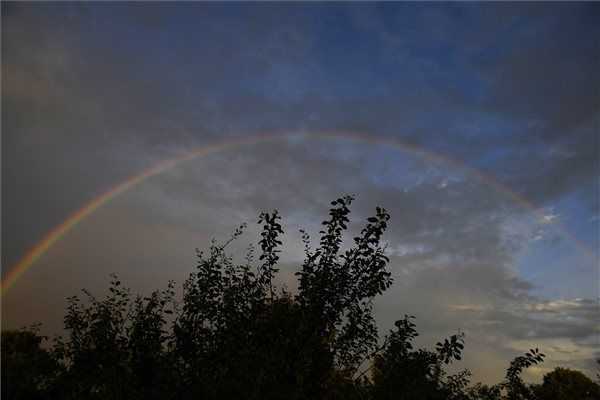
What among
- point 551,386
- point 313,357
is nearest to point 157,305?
point 313,357

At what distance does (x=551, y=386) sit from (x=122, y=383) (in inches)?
2425

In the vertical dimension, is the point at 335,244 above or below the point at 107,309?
above

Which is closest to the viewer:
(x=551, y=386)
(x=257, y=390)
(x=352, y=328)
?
(x=257, y=390)

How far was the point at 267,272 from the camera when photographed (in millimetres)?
9203

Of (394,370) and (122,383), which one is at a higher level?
(394,370)

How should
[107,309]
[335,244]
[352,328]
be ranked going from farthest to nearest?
[107,309] → [335,244] → [352,328]

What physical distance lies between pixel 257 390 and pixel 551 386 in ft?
203

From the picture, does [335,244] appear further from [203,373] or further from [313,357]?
[203,373]

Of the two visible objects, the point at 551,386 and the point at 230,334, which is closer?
the point at 230,334

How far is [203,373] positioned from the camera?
24.4 ft

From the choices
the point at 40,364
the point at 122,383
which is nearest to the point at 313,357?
the point at 122,383

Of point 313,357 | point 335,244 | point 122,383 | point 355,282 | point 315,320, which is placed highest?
point 335,244

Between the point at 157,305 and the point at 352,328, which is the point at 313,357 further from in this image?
the point at 157,305

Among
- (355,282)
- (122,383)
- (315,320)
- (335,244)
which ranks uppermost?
(335,244)
